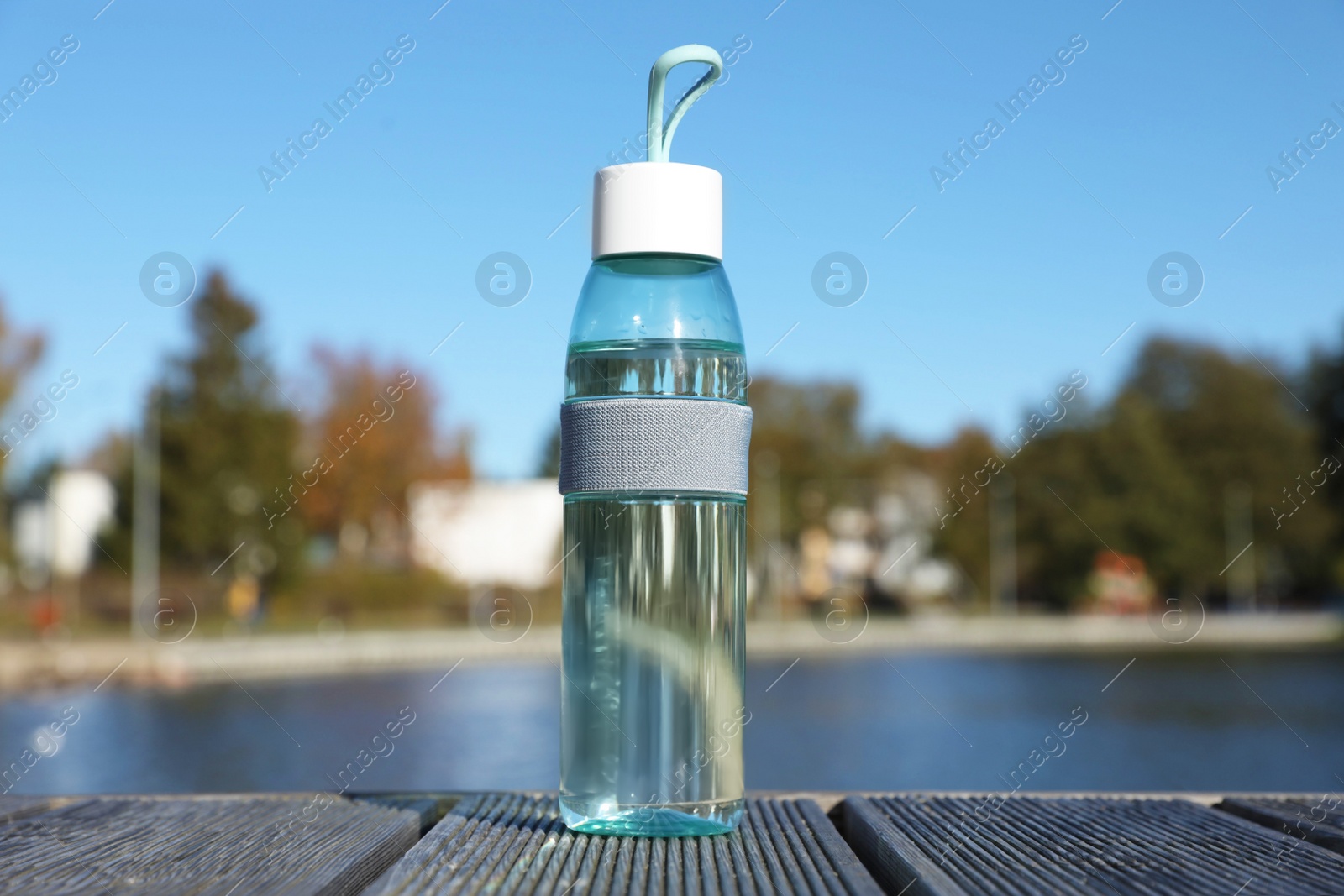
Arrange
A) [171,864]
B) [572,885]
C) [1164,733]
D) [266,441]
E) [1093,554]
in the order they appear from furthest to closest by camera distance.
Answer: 1. [1093,554]
2. [266,441]
3. [1164,733]
4. [171,864]
5. [572,885]

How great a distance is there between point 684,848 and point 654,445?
588 millimetres

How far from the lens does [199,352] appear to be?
39562 mm

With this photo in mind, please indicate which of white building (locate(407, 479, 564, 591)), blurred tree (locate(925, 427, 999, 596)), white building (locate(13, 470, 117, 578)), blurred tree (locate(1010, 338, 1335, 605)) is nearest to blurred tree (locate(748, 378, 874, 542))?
blurred tree (locate(925, 427, 999, 596))

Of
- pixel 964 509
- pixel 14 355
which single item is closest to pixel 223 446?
pixel 14 355

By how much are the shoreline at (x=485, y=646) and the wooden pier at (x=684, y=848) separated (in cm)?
2394

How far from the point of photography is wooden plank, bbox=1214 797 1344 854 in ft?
6.73

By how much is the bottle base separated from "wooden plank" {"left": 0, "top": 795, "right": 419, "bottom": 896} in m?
0.29

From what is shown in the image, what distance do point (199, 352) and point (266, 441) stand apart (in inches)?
129

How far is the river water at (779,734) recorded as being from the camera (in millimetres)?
17094

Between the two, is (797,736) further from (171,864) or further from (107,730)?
(171,864)

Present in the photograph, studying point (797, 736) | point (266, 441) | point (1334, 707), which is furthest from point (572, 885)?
point (266, 441)

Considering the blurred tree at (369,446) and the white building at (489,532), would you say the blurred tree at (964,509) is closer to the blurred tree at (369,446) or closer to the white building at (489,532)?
the white building at (489,532)

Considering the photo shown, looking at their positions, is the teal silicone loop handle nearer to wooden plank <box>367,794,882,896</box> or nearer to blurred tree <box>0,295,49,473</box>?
wooden plank <box>367,794,882,896</box>

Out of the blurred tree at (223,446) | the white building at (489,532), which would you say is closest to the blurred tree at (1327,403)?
the white building at (489,532)
